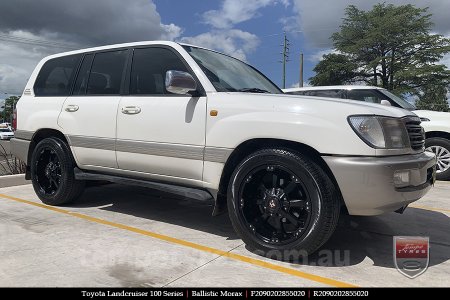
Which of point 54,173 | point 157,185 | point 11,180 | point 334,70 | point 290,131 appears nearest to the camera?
point 290,131

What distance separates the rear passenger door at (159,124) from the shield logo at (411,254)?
179 cm

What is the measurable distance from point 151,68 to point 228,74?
Result: 842 millimetres

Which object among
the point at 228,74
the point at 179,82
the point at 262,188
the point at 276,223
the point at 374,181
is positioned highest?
the point at 228,74

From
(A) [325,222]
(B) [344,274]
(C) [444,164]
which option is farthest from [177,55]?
(C) [444,164]

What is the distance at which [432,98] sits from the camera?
1452 inches

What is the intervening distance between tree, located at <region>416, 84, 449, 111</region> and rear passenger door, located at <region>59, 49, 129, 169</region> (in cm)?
3372

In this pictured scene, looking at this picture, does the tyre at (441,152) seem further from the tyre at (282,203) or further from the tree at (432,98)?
the tree at (432,98)

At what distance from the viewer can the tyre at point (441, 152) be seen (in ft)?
25.5

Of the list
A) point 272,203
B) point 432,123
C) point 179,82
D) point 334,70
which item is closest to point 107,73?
point 179,82

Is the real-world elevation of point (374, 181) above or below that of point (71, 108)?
below

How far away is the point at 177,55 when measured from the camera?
4223mm

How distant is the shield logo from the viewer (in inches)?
130

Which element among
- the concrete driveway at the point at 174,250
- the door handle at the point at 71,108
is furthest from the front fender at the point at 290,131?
the door handle at the point at 71,108

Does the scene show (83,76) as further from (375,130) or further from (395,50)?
(395,50)
